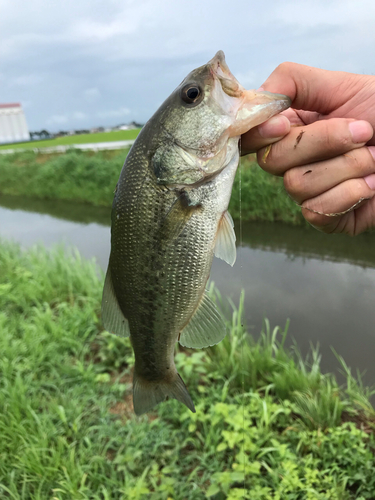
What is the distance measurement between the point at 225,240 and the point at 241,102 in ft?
1.68

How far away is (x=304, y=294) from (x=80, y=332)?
12.4ft

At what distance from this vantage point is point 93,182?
14617mm

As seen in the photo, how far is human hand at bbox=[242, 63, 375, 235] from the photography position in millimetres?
1479

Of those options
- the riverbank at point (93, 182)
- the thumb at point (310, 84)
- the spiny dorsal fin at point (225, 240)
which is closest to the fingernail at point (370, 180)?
the thumb at point (310, 84)

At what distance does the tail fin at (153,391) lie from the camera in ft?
5.10

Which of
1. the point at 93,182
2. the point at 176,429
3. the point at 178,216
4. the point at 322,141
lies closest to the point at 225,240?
the point at 178,216

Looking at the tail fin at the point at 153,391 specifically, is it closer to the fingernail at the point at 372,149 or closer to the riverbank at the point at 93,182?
the fingernail at the point at 372,149

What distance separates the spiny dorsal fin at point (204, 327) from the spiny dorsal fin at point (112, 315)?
25cm

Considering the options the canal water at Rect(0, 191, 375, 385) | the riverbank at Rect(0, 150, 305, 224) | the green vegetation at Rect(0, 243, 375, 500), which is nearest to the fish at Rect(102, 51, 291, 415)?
the green vegetation at Rect(0, 243, 375, 500)

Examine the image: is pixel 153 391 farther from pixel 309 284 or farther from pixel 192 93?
pixel 309 284

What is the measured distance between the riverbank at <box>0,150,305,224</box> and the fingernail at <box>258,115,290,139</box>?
4770mm

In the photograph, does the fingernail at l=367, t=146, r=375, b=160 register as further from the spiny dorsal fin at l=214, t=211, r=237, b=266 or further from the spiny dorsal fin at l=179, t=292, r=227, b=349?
the spiny dorsal fin at l=179, t=292, r=227, b=349

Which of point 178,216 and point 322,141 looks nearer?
point 178,216

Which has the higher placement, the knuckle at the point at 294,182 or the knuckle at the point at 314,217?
the knuckle at the point at 294,182
